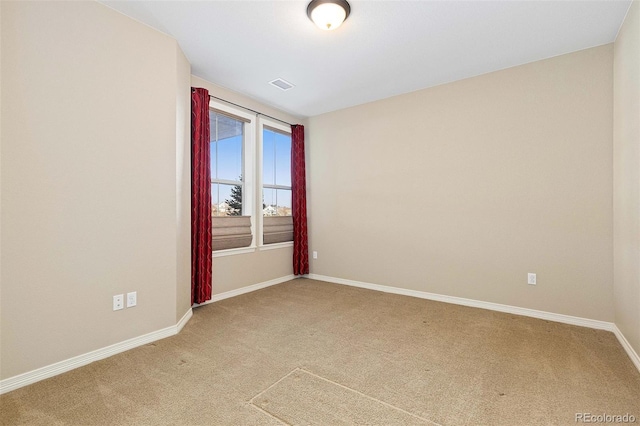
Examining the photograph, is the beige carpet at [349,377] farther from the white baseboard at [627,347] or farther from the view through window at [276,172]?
the view through window at [276,172]

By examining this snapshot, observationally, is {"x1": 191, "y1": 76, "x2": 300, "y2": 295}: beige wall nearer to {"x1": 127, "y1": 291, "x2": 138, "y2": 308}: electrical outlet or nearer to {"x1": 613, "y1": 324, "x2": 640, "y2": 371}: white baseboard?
{"x1": 127, "y1": 291, "x2": 138, "y2": 308}: electrical outlet

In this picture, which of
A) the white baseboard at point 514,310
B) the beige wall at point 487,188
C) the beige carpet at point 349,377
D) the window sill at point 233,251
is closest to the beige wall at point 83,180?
the beige carpet at point 349,377

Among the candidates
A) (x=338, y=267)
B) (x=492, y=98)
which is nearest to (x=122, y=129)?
(x=338, y=267)

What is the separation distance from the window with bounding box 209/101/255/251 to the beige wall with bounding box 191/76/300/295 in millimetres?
168

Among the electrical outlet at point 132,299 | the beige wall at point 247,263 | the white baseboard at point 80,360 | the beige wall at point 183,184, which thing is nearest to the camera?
the white baseboard at point 80,360

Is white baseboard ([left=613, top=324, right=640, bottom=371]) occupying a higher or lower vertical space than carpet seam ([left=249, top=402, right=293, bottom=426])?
higher

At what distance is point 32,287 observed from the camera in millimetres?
1984

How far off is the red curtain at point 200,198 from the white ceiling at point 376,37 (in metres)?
0.47

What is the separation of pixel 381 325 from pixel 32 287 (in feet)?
9.31

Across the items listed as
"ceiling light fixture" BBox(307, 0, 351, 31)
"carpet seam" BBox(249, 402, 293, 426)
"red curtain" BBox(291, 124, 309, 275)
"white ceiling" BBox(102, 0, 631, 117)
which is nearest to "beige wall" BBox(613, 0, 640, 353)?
"white ceiling" BBox(102, 0, 631, 117)

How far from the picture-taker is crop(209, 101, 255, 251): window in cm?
385

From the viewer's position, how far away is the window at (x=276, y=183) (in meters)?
4.57

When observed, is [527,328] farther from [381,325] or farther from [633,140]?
[633,140]

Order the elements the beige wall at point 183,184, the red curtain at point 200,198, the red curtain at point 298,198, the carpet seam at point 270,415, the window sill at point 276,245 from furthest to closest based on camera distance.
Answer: the red curtain at point 298,198 < the window sill at point 276,245 < the red curtain at point 200,198 < the beige wall at point 183,184 < the carpet seam at point 270,415
